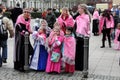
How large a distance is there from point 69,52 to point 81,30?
1421 millimetres

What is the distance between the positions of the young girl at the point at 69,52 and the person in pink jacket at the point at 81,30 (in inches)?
24.3

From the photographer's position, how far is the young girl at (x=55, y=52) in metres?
11.3

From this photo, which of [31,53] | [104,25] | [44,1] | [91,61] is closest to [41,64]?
[31,53]

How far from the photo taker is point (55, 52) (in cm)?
1132

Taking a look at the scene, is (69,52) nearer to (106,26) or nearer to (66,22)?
(66,22)

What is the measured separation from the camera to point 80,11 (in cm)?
1238

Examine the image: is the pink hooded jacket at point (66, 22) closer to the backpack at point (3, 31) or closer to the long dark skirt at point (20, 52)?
the long dark skirt at point (20, 52)

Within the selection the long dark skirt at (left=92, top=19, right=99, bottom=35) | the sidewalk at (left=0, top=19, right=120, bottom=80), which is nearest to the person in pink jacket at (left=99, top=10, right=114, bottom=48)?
the sidewalk at (left=0, top=19, right=120, bottom=80)

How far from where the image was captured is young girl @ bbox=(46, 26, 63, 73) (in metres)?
11.3

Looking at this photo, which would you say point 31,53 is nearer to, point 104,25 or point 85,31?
point 85,31

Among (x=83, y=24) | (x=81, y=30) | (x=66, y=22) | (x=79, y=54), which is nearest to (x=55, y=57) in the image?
(x=79, y=54)

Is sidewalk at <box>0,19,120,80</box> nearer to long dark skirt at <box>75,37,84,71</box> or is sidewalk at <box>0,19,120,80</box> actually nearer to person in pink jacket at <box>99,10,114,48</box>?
long dark skirt at <box>75,37,84,71</box>

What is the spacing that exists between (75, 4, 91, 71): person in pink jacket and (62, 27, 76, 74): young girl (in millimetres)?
617

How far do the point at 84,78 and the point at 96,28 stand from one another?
14832 mm
